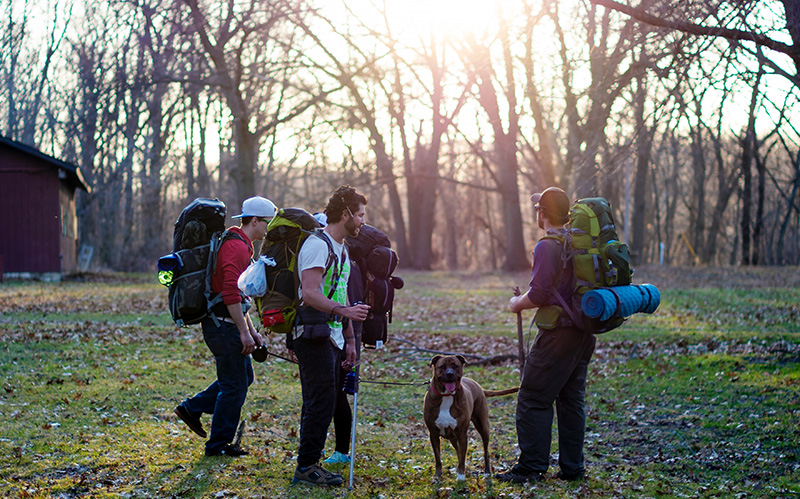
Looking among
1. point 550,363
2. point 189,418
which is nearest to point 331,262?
point 550,363

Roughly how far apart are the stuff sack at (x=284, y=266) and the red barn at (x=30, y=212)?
2619 centimetres

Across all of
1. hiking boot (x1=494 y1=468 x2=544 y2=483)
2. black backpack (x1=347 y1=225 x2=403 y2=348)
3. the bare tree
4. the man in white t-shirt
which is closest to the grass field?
hiking boot (x1=494 y1=468 x2=544 y2=483)

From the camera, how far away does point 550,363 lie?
6184 millimetres

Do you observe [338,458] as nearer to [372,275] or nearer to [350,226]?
[372,275]

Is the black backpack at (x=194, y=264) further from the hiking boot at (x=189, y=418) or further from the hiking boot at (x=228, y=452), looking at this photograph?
the hiking boot at (x=228, y=452)

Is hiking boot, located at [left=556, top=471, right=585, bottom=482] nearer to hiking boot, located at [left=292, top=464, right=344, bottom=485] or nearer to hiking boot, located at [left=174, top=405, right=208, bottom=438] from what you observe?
hiking boot, located at [left=292, top=464, right=344, bottom=485]

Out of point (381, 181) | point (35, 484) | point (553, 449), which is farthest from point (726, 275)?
point (35, 484)

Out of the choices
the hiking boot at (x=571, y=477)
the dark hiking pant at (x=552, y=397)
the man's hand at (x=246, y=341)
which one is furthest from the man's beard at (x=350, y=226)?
the hiking boot at (x=571, y=477)

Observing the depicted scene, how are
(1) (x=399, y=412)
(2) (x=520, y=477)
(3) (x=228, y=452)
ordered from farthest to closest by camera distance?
(1) (x=399, y=412) → (3) (x=228, y=452) → (2) (x=520, y=477)

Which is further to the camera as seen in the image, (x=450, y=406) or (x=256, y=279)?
(x=450, y=406)

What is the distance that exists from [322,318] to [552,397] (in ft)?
6.51

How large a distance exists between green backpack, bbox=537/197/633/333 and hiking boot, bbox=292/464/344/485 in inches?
80.1

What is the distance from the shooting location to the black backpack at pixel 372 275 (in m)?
6.81

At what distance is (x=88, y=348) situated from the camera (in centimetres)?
1278
